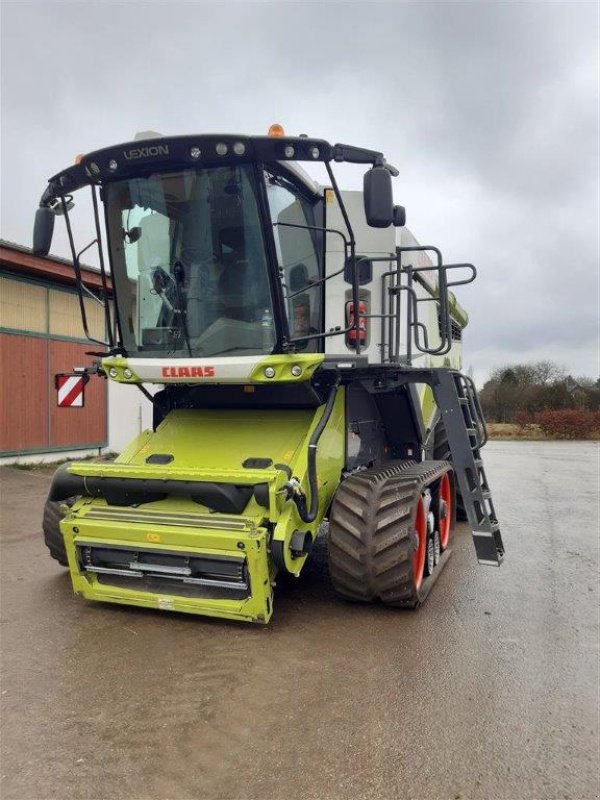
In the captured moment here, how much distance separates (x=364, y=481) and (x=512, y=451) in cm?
1459

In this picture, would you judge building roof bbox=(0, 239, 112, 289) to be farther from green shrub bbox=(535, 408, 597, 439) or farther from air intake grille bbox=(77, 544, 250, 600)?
green shrub bbox=(535, 408, 597, 439)

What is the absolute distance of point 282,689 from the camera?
10.4ft

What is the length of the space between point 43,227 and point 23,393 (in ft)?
22.1

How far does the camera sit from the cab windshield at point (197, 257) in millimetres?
4227

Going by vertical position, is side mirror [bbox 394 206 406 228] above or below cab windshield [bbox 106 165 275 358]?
above

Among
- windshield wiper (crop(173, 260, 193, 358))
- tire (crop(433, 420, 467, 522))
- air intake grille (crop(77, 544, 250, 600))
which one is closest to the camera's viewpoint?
air intake grille (crop(77, 544, 250, 600))

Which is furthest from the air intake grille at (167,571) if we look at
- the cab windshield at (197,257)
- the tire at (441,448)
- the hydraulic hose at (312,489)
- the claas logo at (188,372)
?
the tire at (441,448)

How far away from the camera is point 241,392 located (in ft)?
16.6

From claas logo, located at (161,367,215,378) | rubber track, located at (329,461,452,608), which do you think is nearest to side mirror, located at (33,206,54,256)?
claas logo, located at (161,367,215,378)

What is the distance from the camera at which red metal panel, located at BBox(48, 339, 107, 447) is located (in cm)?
1123

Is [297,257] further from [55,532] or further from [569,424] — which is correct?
[569,424]

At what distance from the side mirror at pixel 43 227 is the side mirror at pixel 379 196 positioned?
7.87 ft

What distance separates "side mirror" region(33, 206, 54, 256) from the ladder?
10.3 feet

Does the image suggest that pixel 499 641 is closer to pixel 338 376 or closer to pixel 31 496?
pixel 338 376
